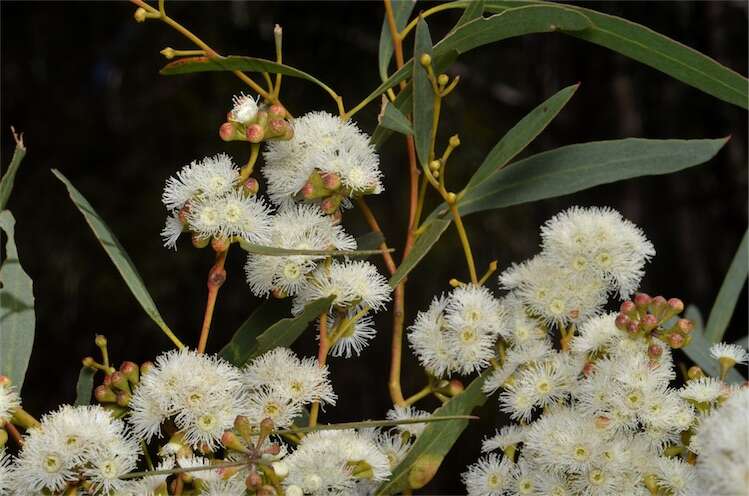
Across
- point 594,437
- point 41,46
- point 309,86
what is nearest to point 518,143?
point 594,437

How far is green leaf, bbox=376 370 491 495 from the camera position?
777 mm

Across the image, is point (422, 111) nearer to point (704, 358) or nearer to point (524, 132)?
point (524, 132)

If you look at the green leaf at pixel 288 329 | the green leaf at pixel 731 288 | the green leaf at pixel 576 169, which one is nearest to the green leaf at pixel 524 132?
the green leaf at pixel 576 169

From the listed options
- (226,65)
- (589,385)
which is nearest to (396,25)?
(226,65)

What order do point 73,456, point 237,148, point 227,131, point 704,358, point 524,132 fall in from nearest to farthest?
1. point 73,456
2. point 227,131
3. point 524,132
4. point 704,358
5. point 237,148

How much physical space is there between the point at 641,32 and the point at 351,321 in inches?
16.3

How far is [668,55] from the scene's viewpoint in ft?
3.07

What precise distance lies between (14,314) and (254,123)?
29cm

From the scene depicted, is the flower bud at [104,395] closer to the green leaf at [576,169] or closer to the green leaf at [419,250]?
the green leaf at [419,250]

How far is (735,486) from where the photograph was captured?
50cm

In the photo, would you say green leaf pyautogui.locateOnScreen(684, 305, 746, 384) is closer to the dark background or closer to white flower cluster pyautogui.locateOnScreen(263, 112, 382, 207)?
white flower cluster pyautogui.locateOnScreen(263, 112, 382, 207)

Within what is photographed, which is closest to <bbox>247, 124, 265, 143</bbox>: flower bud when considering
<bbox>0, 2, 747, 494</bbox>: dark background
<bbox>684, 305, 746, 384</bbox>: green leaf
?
<bbox>684, 305, 746, 384</bbox>: green leaf

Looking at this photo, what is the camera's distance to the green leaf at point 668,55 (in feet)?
3.00

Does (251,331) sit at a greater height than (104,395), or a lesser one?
greater
